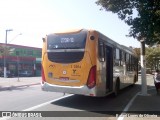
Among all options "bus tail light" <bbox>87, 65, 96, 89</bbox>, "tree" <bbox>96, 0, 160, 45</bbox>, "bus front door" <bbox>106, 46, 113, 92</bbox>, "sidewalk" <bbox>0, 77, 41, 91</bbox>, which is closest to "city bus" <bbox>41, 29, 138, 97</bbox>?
"bus tail light" <bbox>87, 65, 96, 89</bbox>

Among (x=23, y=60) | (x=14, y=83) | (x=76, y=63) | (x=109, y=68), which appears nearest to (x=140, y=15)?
(x=109, y=68)

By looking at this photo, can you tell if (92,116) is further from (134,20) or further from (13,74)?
(13,74)

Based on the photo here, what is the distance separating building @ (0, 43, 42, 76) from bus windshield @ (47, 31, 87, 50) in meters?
40.8

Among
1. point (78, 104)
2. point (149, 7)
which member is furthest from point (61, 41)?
point (149, 7)

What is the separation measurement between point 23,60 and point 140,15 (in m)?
42.9

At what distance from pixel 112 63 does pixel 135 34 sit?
16.7ft

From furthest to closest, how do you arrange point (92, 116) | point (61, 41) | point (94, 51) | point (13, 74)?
point (13, 74), point (61, 41), point (94, 51), point (92, 116)

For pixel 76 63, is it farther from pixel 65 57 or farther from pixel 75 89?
pixel 75 89

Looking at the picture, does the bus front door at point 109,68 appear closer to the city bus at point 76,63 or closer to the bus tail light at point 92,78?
the city bus at point 76,63

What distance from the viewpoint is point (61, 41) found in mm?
12422

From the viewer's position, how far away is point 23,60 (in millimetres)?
57844

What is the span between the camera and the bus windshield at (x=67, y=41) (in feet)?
39.2

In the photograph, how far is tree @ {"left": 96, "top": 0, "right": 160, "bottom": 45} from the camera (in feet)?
56.4

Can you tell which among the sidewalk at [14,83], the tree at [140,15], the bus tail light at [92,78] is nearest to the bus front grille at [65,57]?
the bus tail light at [92,78]
